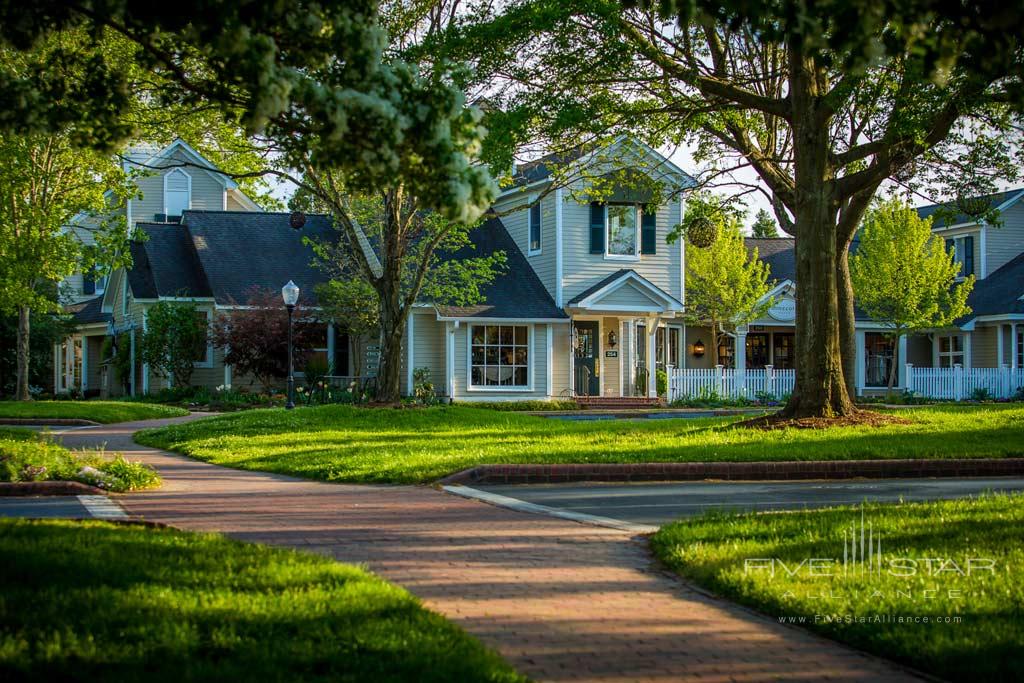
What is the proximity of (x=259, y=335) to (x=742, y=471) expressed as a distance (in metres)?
20.0

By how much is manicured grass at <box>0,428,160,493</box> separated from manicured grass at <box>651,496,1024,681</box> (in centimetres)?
694

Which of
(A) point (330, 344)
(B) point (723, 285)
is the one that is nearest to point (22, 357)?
(A) point (330, 344)

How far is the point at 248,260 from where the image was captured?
36188mm

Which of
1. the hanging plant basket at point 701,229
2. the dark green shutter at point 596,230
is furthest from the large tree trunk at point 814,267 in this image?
the dark green shutter at point 596,230

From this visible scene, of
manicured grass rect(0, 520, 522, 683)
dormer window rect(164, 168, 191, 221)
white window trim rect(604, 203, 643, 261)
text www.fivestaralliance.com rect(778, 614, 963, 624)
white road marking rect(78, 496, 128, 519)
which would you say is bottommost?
text www.fivestaralliance.com rect(778, 614, 963, 624)

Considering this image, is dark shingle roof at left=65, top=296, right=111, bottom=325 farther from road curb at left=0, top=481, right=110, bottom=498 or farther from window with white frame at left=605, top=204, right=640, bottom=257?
road curb at left=0, top=481, right=110, bottom=498

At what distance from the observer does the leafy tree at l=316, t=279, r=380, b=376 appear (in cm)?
3228

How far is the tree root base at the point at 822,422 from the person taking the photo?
1920 cm

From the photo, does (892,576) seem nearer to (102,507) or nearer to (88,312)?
(102,507)

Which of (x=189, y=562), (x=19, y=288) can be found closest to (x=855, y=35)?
(x=189, y=562)

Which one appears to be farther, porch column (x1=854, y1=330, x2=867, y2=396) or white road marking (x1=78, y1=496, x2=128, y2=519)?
porch column (x1=854, y1=330, x2=867, y2=396)

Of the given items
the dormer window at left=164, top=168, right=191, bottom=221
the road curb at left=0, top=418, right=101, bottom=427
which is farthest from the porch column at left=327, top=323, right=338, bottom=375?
the dormer window at left=164, top=168, right=191, bottom=221

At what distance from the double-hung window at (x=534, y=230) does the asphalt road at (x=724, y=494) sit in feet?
70.3

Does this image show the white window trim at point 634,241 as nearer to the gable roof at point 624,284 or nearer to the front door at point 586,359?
the gable roof at point 624,284
